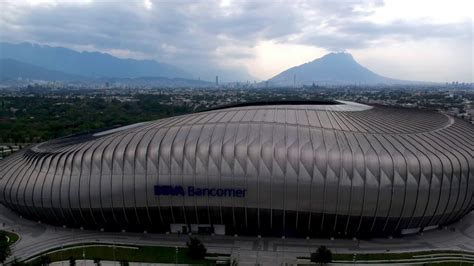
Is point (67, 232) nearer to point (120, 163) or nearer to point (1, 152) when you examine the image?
point (120, 163)

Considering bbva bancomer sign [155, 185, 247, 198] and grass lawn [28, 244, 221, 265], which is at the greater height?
bbva bancomer sign [155, 185, 247, 198]

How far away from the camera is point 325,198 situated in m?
57.4

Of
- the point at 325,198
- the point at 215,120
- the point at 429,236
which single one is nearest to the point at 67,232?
the point at 215,120

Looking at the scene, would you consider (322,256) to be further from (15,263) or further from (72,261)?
(15,263)

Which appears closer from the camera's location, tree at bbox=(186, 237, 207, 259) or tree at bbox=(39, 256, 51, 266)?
tree at bbox=(39, 256, 51, 266)

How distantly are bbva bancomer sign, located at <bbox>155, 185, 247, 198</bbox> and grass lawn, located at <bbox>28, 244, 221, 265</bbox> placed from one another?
7.78 meters

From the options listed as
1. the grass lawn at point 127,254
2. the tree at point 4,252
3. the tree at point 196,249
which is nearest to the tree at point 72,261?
the grass lawn at point 127,254

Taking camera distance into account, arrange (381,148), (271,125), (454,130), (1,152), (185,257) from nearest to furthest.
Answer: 1. (185,257)
2. (381,148)
3. (271,125)
4. (454,130)
5. (1,152)

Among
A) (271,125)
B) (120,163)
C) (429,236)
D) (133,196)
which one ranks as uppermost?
(271,125)

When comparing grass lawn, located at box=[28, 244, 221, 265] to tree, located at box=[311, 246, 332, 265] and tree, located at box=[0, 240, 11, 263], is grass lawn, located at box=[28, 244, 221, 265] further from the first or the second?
tree, located at box=[311, 246, 332, 265]

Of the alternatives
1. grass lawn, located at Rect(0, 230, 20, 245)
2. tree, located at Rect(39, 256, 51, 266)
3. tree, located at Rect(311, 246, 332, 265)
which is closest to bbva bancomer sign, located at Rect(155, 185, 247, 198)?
tree, located at Rect(311, 246, 332, 265)

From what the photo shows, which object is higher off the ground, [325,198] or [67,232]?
[325,198]

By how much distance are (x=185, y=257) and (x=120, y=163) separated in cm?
1714

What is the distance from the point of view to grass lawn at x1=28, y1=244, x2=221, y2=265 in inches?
2186
